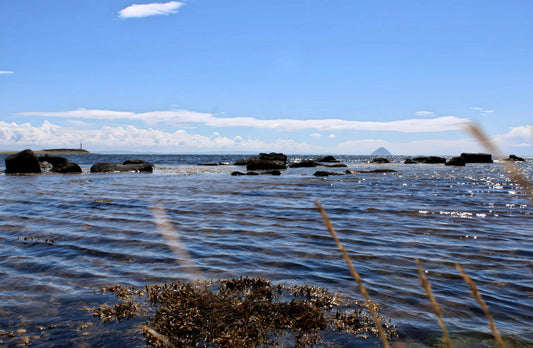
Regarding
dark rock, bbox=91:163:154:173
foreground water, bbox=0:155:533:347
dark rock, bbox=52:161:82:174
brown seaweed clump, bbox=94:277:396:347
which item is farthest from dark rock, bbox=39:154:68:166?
brown seaweed clump, bbox=94:277:396:347

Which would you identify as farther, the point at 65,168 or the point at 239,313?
the point at 65,168

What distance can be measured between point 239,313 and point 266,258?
2324 millimetres

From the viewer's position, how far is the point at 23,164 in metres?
29.7

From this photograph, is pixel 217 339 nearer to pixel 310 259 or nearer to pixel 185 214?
pixel 310 259

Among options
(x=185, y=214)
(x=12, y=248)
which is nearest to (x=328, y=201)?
(x=185, y=214)

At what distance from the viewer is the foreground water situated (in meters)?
3.73

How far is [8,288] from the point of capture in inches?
185

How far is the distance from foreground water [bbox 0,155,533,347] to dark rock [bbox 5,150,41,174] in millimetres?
21401

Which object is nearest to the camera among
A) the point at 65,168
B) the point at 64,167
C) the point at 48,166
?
the point at 65,168

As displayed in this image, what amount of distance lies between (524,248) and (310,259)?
437 cm

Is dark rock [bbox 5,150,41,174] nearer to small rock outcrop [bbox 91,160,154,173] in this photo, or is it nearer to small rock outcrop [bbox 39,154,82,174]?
small rock outcrop [bbox 39,154,82,174]

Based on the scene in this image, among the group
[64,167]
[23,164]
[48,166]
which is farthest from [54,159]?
[23,164]

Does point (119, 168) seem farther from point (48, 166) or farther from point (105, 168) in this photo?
point (48, 166)

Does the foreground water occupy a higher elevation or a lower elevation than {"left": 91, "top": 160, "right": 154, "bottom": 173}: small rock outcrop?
lower
